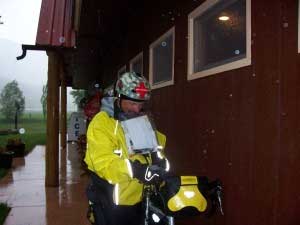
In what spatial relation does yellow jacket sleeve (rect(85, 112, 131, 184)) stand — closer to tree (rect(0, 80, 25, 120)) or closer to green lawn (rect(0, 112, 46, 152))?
green lawn (rect(0, 112, 46, 152))

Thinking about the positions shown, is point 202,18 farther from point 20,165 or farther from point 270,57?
→ point 20,165

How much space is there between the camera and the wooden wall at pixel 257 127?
9.31 ft

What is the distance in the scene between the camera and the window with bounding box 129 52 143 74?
818 cm

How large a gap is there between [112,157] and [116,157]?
24 mm

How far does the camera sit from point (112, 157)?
2.72 metres

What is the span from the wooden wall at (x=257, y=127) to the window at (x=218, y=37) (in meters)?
0.10

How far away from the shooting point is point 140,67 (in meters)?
8.38

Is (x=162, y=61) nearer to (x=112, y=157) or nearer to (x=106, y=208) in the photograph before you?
(x=106, y=208)

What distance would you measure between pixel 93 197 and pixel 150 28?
4624 mm

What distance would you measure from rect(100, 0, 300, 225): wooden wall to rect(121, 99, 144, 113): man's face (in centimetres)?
86

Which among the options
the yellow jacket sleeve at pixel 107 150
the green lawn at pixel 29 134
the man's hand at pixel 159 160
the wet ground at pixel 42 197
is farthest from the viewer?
the green lawn at pixel 29 134

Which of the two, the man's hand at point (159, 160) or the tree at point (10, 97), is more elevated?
the tree at point (10, 97)

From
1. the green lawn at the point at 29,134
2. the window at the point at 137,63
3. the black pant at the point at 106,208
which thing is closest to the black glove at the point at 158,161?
the black pant at the point at 106,208

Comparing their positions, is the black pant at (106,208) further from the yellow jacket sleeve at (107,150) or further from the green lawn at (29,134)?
the green lawn at (29,134)
